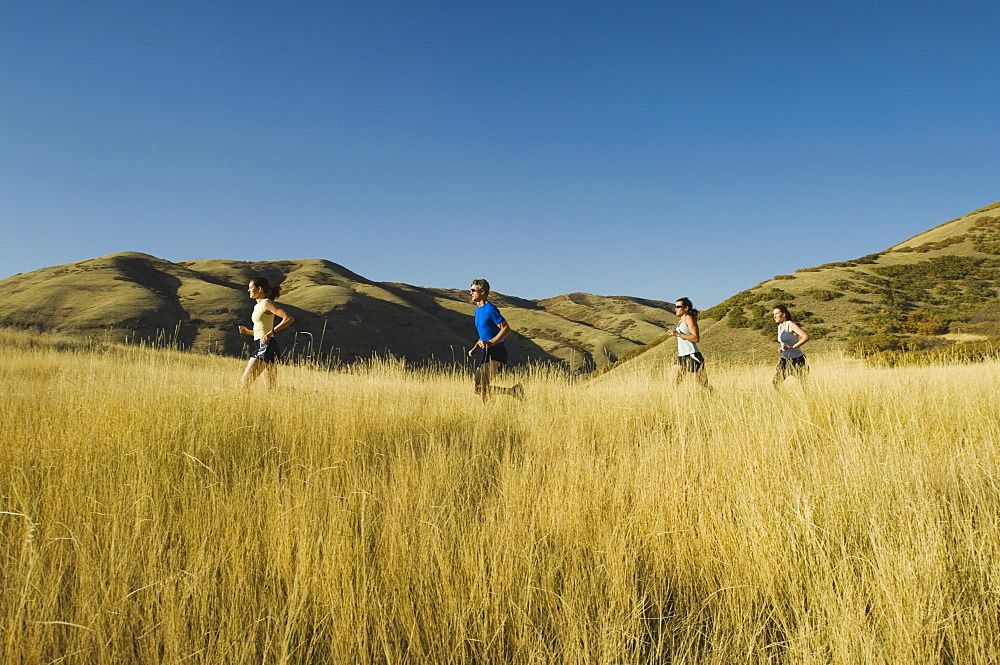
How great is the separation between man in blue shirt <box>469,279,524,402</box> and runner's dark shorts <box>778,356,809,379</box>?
460 centimetres

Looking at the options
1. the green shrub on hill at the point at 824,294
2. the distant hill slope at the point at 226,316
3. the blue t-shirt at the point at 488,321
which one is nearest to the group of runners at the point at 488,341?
the blue t-shirt at the point at 488,321

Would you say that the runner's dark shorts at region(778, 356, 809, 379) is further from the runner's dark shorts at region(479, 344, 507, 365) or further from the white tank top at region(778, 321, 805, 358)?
the runner's dark shorts at region(479, 344, 507, 365)

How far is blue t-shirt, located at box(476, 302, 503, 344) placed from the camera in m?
6.80

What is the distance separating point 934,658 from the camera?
1.57 m

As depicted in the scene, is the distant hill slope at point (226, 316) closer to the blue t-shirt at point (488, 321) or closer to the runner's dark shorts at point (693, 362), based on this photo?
the runner's dark shorts at point (693, 362)

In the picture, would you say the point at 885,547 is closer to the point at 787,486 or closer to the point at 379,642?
the point at 787,486

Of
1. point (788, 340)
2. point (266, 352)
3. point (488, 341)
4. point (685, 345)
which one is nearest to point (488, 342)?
point (488, 341)

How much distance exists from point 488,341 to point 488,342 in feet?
0.05

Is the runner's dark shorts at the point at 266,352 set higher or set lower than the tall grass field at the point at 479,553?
higher

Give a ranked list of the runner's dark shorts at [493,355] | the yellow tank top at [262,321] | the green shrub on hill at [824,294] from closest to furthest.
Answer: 1. the yellow tank top at [262,321]
2. the runner's dark shorts at [493,355]
3. the green shrub on hill at [824,294]

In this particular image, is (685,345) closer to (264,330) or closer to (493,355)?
(493,355)

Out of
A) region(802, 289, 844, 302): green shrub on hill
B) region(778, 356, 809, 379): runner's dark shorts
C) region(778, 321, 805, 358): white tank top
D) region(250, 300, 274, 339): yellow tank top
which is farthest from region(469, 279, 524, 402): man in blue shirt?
region(802, 289, 844, 302): green shrub on hill

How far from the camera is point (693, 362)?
737cm

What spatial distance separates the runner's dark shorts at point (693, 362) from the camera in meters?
7.30
